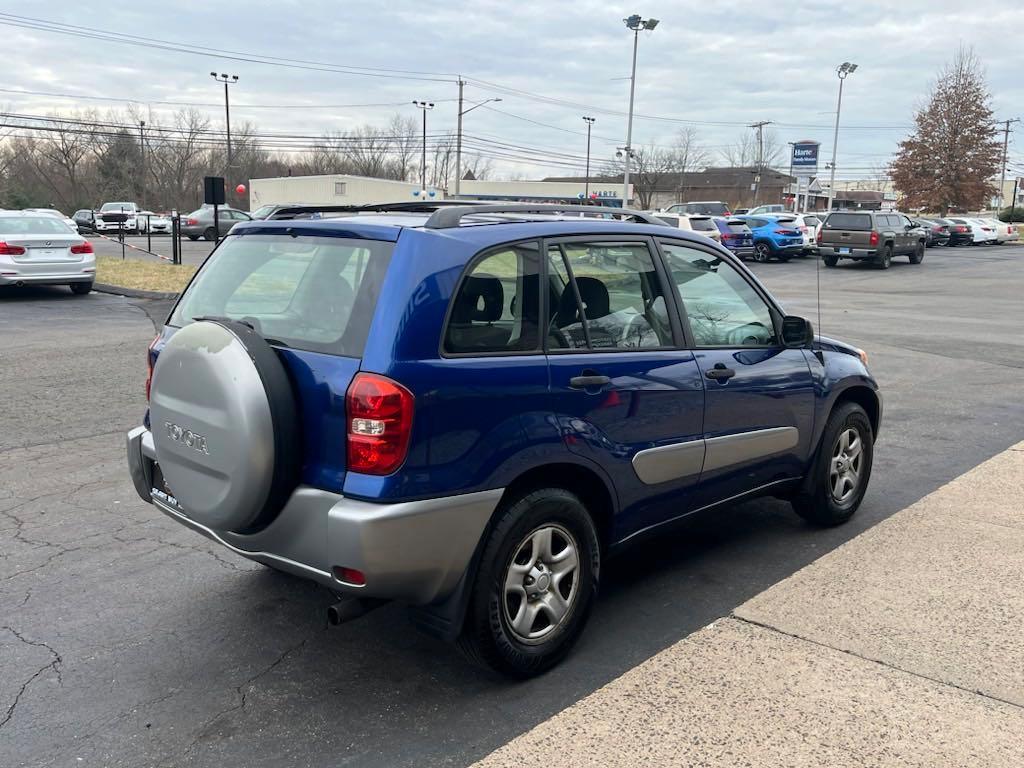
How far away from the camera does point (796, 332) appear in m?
4.59

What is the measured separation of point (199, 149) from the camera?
83.8 m

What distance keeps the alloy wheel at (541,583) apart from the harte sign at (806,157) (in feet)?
264

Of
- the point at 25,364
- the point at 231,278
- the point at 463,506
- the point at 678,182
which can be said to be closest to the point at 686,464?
the point at 463,506

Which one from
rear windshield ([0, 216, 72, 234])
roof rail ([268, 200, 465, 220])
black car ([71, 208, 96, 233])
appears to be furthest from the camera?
black car ([71, 208, 96, 233])

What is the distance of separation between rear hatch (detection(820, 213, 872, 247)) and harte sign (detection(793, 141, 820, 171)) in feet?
166

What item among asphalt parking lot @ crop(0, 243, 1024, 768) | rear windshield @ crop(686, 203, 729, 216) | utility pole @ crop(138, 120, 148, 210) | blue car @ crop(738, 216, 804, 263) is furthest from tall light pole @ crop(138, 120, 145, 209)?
asphalt parking lot @ crop(0, 243, 1024, 768)

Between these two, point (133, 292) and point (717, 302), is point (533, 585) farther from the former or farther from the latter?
point (133, 292)

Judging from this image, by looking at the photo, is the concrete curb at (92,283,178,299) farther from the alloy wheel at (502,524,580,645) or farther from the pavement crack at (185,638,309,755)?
the alloy wheel at (502,524,580,645)

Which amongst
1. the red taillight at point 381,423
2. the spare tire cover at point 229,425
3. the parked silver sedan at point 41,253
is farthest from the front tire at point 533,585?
→ the parked silver sedan at point 41,253

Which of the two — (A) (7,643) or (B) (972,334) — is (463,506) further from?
(B) (972,334)

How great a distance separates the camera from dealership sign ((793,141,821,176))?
254 feet

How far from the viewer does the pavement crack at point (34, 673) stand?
312 cm

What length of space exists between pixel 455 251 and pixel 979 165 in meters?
67.3

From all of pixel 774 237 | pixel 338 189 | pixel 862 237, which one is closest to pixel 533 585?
pixel 862 237
